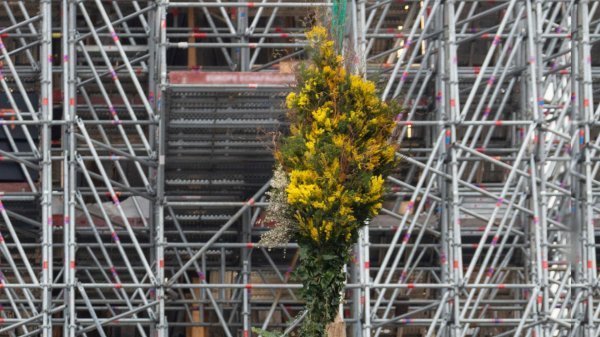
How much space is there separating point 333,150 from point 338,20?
310cm

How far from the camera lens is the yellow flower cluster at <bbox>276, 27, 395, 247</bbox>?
24.9 meters

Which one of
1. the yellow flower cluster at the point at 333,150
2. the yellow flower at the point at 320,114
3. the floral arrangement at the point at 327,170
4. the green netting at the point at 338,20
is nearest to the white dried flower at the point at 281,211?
the floral arrangement at the point at 327,170

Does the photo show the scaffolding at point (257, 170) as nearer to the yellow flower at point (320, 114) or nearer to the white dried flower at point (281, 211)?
the white dried flower at point (281, 211)

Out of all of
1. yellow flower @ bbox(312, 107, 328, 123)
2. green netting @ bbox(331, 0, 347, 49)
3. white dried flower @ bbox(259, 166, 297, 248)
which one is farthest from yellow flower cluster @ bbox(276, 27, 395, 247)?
green netting @ bbox(331, 0, 347, 49)

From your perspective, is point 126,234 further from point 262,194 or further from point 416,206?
point 416,206

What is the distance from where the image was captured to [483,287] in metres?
31.7

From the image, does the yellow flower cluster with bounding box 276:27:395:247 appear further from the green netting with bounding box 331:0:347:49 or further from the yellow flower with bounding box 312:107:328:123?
the green netting with bounding box 331:0:347:49

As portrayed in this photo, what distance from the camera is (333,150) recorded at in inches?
981

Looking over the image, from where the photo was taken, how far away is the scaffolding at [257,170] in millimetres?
31938

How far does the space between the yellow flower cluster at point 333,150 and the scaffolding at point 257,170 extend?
5407 mm

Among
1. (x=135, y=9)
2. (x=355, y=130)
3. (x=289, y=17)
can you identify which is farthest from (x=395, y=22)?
(x=355, y=130)

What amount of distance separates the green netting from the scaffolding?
247 cm

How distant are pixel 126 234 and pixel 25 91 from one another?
2.62 m

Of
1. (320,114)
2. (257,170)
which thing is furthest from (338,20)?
(257,170)
